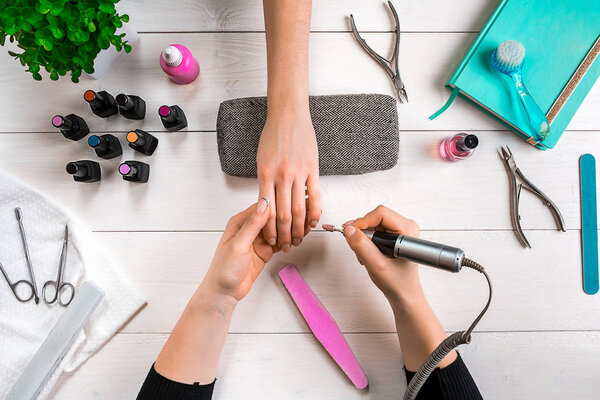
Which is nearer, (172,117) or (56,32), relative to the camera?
(56,32)

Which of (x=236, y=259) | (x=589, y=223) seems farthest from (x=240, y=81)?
(x=589, y=223)

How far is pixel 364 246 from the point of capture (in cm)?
58

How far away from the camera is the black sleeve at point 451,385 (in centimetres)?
60

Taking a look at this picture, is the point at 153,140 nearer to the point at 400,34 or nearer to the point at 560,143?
the point at 400,34

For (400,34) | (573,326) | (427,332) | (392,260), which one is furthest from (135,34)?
(573,326)

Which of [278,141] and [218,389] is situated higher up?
[278,141]

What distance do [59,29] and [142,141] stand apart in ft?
0.67

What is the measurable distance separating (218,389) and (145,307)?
200mm

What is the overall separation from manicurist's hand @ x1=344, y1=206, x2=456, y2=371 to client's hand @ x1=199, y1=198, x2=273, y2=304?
139 mm

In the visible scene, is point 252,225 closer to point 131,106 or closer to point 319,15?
point 131,106

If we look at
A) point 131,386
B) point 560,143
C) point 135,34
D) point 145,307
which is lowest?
point 131,386

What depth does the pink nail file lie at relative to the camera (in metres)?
0.68

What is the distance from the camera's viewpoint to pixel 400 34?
75cm

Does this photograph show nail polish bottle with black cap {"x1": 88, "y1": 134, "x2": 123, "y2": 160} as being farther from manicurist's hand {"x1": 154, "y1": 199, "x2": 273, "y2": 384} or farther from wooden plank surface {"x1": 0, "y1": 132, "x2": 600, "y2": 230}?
manicurist's hand {"x1": 154, "y1": 199, "x2": 273, "y2": 384}
